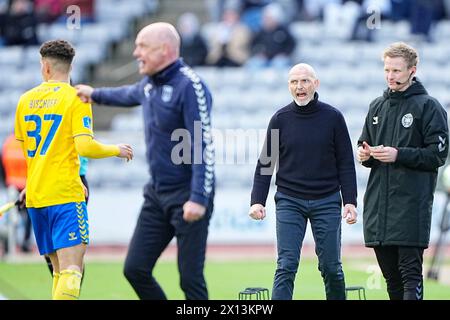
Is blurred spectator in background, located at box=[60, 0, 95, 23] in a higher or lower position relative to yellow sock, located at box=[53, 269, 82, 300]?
higher

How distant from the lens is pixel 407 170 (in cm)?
926

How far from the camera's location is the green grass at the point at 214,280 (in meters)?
12.8

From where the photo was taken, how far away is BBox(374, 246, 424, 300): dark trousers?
905 centimetres

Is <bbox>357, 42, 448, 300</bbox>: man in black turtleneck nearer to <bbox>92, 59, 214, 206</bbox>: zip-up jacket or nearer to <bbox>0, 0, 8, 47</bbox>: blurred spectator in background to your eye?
<bbox>92, 59, 214, 206</bbox>: zip-up jacket

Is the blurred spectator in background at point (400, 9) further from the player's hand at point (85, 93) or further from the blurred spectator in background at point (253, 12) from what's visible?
the player's hand at point (85, 93)

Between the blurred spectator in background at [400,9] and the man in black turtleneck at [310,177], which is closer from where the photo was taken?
the man in black turtleneck at [310,177]

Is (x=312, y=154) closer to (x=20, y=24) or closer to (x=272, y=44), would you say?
(x=272, y=44)

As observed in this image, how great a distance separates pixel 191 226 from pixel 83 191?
3.96ft

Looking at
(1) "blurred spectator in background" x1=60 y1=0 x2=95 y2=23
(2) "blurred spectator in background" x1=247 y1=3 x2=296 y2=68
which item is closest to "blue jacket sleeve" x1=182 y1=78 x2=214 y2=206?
(2) "blurred spectator in background" x1=247 y1=3 x2=296 y2=68

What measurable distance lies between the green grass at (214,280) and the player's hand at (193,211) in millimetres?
4195

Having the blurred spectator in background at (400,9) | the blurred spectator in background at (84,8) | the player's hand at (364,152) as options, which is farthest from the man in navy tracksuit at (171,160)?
the blurred spectator in background at (400,9)

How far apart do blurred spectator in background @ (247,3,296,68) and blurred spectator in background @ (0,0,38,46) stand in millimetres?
4541

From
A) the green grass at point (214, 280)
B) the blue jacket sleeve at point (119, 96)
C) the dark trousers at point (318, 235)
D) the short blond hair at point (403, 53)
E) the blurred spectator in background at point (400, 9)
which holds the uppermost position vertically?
the short blond hair at point (403, 53)

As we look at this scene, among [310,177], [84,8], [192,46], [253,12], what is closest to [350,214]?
[310,177]
